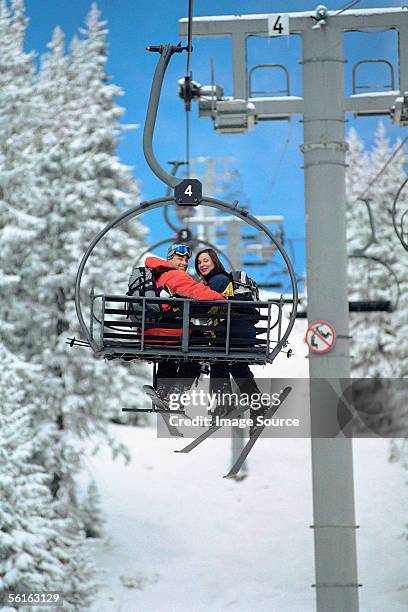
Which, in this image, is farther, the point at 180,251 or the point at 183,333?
the point at 180,251

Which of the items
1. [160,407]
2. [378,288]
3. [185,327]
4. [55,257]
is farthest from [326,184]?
[378,288]

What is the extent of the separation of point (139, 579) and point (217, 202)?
19.6 meters

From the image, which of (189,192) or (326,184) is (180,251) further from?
(326,184)

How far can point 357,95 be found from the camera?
11.3m

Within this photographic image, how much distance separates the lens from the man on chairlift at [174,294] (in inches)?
246

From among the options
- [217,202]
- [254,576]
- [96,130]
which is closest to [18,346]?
[96,130]

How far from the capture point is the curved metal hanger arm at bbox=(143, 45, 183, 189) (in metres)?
6.00

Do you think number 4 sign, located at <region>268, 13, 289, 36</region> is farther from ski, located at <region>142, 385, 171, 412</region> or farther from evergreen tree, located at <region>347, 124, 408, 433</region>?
evergreen tree, located at <region>347, 124, 408, 433</region>

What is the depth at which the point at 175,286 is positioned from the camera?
630cm

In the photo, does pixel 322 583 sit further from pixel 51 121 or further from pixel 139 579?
pixel 51 121

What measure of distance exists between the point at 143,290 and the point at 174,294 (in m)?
0.19

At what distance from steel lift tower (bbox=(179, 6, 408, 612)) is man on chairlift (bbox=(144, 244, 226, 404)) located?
399 cm

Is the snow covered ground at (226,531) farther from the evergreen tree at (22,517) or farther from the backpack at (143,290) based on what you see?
the backpack at (143,290)

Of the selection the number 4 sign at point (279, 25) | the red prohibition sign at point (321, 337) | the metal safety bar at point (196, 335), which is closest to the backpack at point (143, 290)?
the metal safety bar at point (196, 335)
